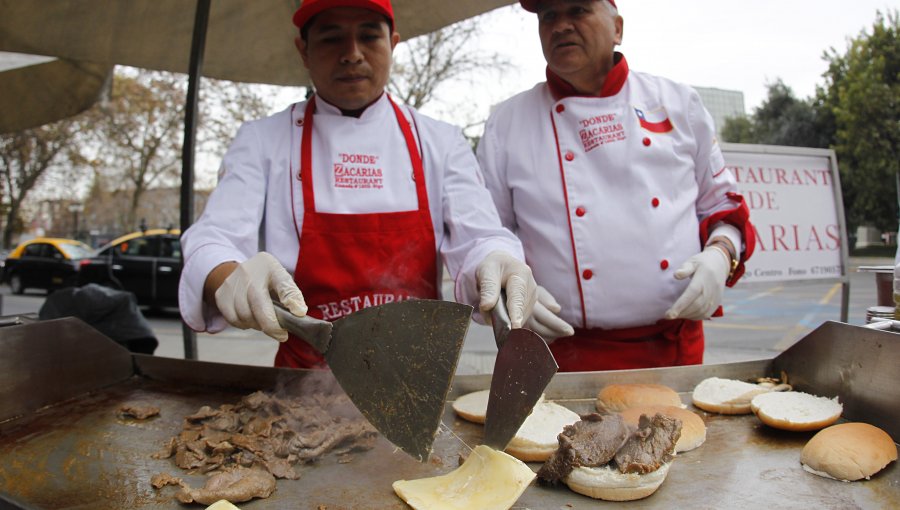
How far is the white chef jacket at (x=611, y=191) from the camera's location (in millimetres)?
2406

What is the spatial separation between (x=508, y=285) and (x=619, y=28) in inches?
53.9

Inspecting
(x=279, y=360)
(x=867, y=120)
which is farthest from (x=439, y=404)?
(x=867, y=120)

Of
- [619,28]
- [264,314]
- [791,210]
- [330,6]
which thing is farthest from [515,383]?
[791,210]

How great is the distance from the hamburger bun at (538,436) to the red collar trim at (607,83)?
4.60 feet

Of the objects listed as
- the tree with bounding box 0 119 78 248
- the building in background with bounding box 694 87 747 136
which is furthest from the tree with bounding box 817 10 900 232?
the tree with bounding box 0 119 78 248

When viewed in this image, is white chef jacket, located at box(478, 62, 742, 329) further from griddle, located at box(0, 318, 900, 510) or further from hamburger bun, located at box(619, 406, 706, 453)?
hamburger bun, located at box(619, 406, 706, 453)

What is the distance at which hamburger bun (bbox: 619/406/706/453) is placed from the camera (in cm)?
170

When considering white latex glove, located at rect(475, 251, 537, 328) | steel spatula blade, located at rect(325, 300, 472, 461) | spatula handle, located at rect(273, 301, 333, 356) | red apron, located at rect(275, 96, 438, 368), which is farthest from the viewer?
red apron, located at rect(275, 96, 438, 368)

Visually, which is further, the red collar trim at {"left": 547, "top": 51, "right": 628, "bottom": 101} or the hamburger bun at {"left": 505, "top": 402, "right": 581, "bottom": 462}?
the red collar trim at {"left": 547, "top": 51, "right": 628, "bottom": 101}

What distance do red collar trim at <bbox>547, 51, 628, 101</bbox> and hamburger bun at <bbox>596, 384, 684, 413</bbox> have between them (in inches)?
49.1

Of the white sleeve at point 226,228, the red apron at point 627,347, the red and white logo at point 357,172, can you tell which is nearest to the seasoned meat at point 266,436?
the white sleeve at point 226,228

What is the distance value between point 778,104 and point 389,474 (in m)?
32.5

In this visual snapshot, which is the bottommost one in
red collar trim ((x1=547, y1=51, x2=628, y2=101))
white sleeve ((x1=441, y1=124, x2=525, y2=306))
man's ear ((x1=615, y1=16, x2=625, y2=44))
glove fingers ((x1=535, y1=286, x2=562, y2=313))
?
glove fingers ((x1=535, y1=286, x2=562, y2=313))

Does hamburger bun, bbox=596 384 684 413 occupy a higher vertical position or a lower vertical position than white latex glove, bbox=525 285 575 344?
lower
